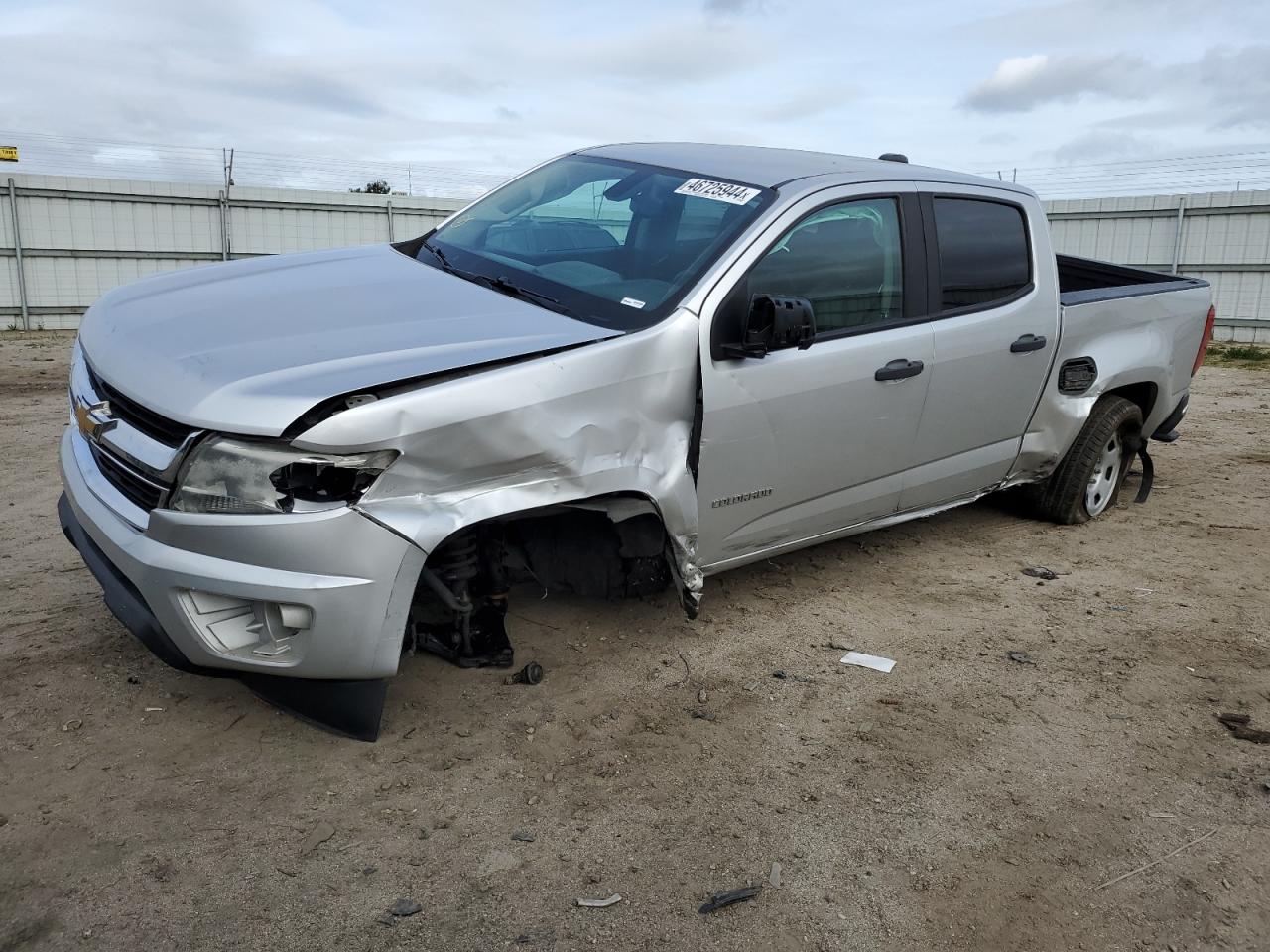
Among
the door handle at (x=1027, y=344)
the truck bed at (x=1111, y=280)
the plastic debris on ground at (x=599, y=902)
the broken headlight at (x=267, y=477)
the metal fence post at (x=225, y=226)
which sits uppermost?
the metal fence post at (x=225, y=226)

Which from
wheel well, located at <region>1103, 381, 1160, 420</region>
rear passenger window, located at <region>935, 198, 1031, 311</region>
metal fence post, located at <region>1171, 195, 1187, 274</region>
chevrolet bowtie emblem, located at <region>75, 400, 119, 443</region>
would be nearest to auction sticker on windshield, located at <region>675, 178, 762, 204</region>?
rear passenger window, located at <region>935, 198, 1031, 311</region>

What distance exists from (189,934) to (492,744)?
1042 millimetres

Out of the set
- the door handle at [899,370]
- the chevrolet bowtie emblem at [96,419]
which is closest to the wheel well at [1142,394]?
the door handle at [899,370]

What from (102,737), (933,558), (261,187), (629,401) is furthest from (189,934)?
(261,187)

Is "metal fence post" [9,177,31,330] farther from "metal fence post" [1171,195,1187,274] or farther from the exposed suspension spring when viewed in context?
"metal fence post" [1171,195,1187,274]

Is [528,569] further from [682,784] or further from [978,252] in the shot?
[978,252]

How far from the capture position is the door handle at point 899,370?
13.5 feet

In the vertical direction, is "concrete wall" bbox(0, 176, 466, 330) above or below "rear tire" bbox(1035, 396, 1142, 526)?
above

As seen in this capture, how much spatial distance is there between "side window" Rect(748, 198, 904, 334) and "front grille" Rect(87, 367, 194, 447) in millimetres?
1930

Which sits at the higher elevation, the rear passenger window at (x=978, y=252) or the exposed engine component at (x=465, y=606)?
the rear passenger window at (x=978, y=252)

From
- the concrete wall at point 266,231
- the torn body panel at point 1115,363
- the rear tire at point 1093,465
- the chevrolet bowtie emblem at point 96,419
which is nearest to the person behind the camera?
the chevrolet bowtie emblem at point 96,419

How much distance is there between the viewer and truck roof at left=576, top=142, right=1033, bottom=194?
4113 mm

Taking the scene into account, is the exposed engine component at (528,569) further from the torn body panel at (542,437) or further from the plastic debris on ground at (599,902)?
the plastic debris on ground at (599,902)

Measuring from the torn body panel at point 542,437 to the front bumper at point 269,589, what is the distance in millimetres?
115
